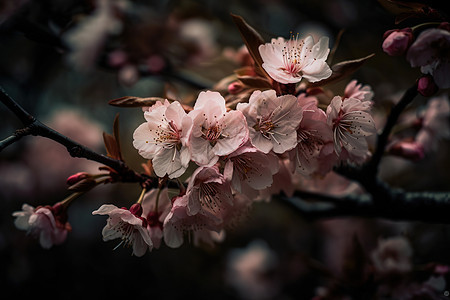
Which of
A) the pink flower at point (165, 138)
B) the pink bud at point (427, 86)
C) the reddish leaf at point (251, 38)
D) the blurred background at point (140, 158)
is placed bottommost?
the blurred background at point (140, 158)

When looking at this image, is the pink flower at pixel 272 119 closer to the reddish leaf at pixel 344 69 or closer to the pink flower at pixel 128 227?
the reddish leaf at pixel 344 69

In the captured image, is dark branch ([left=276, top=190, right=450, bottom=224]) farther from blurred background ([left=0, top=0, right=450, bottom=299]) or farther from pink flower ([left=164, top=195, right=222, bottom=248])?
pink flower ([left=164, top=195, right=222, bottom=248])

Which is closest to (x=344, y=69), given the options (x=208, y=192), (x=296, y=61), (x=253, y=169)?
(x=296, y=61)

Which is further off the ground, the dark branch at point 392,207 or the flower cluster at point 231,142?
the flower cluster at point 231,142

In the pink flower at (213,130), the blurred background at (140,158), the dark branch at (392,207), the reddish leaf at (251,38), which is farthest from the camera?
the blurred background at (140,158)

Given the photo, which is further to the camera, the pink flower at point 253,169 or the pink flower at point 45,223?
the pink flower at point 45,223

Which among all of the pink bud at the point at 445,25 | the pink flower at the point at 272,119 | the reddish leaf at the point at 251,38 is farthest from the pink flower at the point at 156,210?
the pink bud at the point at 445,25

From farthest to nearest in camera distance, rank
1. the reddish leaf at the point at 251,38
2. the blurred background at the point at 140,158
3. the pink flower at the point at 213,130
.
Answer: the blurred background at the point at 140,158 < the reddish leaf at the point at 251,38 < the pink flower at the point at 213,130
